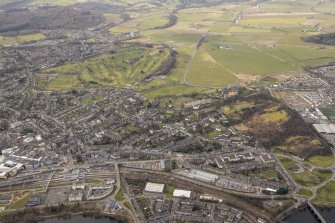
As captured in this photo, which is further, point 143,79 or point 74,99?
point 143,79

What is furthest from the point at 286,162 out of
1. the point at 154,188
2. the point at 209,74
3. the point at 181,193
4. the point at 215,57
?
the point at 215,57

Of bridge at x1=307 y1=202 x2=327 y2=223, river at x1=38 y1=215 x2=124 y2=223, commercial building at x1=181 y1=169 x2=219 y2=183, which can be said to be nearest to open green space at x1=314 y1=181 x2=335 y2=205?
bridge at x1=307 y1=202 x2=327 y2=223

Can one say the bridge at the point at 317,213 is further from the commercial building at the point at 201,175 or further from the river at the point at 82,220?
the river at the point at 82,220

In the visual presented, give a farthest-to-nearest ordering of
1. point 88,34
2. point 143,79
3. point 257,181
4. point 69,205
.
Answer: point 88,34
point 143,79
point 257,181
point 69,205

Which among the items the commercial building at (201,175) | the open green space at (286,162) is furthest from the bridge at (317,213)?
the commercial building at (201,175)

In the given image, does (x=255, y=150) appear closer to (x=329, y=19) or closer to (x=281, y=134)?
(x=281, y=134)

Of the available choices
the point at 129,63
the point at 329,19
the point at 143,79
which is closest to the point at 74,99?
the point at 143,79
